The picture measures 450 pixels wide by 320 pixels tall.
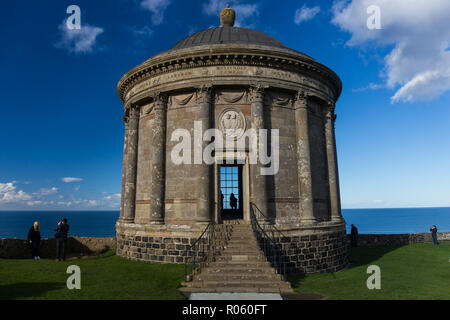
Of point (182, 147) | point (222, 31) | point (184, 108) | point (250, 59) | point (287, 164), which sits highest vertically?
point (222, 31)

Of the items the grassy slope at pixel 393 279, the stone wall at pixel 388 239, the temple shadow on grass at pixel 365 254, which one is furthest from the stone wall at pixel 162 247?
the stone wall at pixel 388 239

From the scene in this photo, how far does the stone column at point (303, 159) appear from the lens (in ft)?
46.7

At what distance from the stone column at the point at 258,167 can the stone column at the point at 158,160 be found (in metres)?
4.47

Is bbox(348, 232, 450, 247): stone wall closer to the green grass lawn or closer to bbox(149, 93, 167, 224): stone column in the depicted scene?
the green grass lawn

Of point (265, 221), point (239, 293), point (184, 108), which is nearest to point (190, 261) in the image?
point (265, 221)

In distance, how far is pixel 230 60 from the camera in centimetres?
1421

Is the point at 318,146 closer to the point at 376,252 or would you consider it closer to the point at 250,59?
the point at 250,59

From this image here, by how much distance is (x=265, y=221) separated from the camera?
1315cm

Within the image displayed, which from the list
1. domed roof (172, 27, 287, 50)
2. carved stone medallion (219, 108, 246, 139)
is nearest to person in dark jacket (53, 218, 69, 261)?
carved stone medallion (219, 108, 246, 139)

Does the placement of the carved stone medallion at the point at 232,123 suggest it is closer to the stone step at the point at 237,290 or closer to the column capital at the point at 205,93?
the column capital at the point at 205,93

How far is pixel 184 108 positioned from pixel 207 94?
1511 mm

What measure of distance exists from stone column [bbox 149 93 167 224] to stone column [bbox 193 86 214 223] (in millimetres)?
1955

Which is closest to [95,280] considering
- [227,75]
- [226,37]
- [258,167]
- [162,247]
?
[162,247]

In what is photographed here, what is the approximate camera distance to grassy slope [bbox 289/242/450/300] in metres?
8.73
